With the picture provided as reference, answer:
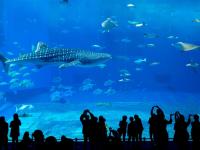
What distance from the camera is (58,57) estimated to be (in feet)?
34.8

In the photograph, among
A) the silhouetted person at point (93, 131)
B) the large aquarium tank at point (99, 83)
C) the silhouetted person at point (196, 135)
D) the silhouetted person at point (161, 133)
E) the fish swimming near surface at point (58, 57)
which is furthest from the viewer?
the large aquarium tank at point (99, 83)

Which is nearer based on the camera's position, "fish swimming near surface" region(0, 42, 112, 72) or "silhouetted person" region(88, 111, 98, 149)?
"silhouetted person" region(88, 111, 98, 149)

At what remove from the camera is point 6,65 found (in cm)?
1232

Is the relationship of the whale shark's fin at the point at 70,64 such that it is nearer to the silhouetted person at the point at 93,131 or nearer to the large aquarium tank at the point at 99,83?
the large aquarium tank at the point at 99,83

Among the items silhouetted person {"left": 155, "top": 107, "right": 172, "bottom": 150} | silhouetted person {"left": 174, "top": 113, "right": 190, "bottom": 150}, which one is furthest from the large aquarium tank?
A: silhouetted person {"left": 174, "top": 113, "right": 190, "bottom": 150}

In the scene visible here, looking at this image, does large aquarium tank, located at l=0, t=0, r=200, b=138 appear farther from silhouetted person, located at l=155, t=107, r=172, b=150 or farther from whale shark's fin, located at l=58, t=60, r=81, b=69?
silhouetted person, located at l=155, t=107, r=172, b=150

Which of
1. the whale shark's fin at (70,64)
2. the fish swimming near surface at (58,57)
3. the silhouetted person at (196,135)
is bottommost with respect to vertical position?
the silhouetted person at (196,135)

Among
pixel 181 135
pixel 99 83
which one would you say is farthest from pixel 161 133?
pixel 99 83

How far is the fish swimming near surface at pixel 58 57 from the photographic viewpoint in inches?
413

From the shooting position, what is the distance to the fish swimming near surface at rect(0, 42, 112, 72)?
10484mm

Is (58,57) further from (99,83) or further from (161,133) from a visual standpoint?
(99,83)

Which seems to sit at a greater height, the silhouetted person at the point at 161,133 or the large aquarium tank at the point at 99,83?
the large aquarium tank at the point at 99,83

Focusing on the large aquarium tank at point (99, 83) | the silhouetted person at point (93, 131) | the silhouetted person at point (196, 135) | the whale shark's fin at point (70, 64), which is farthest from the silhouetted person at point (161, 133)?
the large aquarium tank at point (99, 83)

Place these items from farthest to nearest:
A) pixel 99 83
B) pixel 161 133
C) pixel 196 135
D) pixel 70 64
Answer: pixel 99 83 → pixel 70 64 → pixel 161 133 → pixel 196 135
